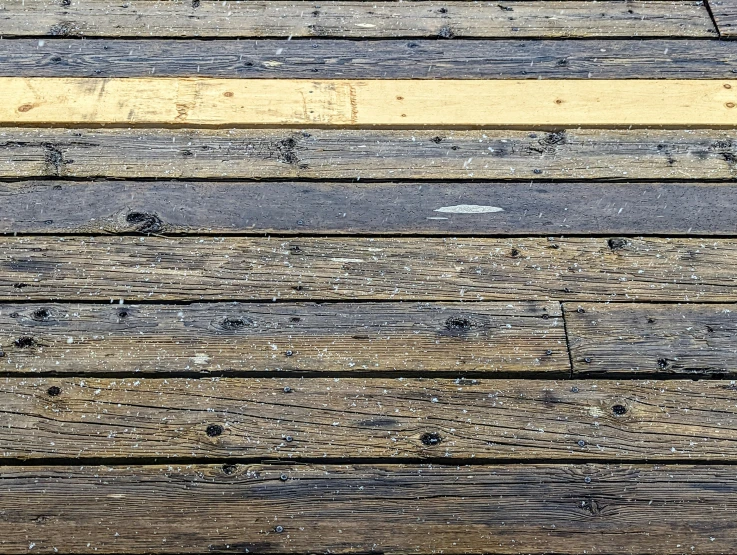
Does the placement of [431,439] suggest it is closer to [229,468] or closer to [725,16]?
[229,468]

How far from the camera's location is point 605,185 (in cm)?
195

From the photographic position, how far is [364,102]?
210 centimetres

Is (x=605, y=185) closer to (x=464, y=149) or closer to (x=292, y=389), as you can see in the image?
(x=464, y=149)

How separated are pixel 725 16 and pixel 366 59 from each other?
3.64ft

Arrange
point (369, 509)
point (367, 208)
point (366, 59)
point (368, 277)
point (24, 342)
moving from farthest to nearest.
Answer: point (366, 59)
point (367, 208)
point (368, 277)
point (24, 342)
point (369, 509)

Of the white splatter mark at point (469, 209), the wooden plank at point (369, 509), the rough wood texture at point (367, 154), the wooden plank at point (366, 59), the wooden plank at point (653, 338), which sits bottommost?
the wooden plank at point (369, 509)

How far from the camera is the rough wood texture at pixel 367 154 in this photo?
1.94 metres

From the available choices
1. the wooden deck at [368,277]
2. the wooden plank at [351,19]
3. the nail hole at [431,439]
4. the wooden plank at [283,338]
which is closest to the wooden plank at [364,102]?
the wooden deck at [368,277]

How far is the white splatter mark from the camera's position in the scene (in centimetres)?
189

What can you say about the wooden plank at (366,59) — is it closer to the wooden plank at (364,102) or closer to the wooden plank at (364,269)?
the wooden plank at (364,102)

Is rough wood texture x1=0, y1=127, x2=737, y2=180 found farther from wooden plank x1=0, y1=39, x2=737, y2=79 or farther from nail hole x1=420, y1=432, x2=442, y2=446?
nail hole x1=420, y1=432, x2=442, y2=446

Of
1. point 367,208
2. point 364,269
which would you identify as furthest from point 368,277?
point 367,208

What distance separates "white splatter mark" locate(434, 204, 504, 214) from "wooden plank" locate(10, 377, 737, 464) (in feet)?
1.50

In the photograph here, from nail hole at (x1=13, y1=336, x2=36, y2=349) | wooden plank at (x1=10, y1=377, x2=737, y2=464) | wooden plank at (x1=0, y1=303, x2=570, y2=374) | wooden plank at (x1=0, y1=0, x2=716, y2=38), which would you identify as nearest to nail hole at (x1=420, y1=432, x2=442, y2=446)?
wooden plank at (x1=10, y1=377, x2=737, y2=464)
